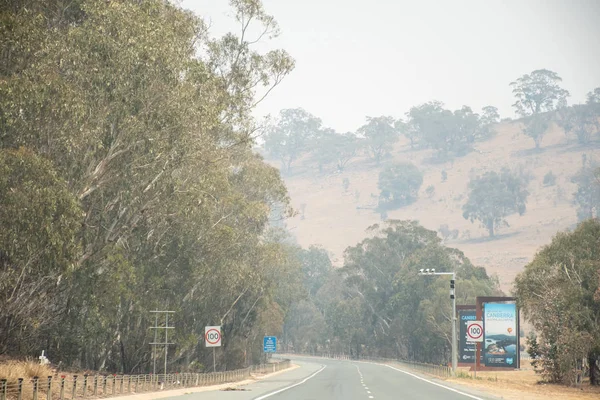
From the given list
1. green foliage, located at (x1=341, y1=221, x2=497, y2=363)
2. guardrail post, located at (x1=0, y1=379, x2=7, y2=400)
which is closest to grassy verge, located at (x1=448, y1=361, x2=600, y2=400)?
guardrail post, located at (x1=0, y1=379, x2=7, y2=400)

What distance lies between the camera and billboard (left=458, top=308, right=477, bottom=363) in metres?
71.8

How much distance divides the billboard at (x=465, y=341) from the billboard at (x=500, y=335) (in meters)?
4.88

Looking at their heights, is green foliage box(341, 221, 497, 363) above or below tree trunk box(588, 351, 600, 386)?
above

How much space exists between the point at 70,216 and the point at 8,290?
490 cm

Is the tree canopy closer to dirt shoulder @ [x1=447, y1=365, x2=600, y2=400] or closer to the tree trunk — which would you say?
the tree trunk

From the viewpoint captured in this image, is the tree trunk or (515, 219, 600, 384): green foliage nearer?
(515, 219, 600, 384): green foliage

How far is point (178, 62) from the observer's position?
36250 millimetres

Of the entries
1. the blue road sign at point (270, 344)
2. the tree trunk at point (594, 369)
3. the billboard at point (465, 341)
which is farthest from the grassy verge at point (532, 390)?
the blue road sign at point (270, 344)

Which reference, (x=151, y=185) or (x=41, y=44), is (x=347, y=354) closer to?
(x=151, y=185)

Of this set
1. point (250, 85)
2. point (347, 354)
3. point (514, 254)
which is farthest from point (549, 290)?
point (514, 254)

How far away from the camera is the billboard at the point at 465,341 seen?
235ft

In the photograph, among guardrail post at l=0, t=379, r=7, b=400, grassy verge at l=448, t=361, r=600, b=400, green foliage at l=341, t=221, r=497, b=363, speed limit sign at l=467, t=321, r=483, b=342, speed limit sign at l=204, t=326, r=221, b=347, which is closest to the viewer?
guardrail post at l=0, t=379, r=7, b=400

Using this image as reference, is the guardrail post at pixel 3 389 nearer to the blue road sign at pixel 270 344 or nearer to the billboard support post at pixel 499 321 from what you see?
the billboard support post at pixel 499 321

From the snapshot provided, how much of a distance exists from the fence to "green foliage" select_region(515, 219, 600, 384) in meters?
20.2
